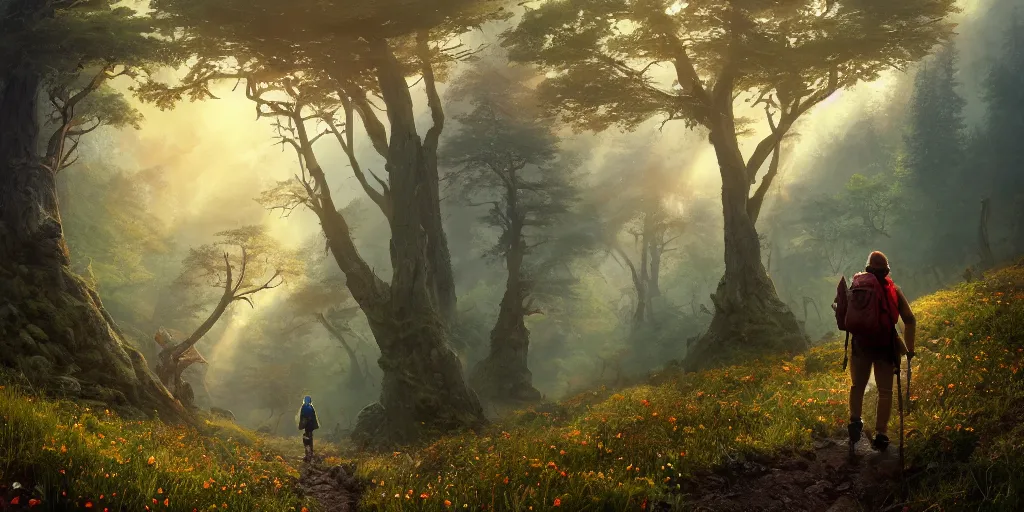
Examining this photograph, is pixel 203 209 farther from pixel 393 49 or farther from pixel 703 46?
pixel 703 46

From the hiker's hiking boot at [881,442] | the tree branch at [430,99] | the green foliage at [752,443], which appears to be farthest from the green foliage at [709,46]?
the hiker's hiking boot at [881,442]

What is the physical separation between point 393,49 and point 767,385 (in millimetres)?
13715

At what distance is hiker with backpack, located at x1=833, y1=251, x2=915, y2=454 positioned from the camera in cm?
599

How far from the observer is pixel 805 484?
5781 mm

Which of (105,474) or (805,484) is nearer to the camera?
(105,474)

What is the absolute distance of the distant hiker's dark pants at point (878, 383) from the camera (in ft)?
19.6

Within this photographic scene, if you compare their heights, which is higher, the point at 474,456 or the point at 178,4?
the point at 178,4

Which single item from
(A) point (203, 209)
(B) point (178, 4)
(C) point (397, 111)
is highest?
(A) point (203, 209)

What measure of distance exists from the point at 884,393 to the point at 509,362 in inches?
766

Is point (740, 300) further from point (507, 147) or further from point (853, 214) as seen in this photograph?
point (853, 214)

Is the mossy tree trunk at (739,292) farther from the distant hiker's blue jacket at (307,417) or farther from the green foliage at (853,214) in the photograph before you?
the green foliage at (853,214)

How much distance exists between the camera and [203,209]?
50188 millimetres

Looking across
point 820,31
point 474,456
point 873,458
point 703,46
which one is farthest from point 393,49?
point 873,458

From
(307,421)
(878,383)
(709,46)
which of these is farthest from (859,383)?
(709,46)
